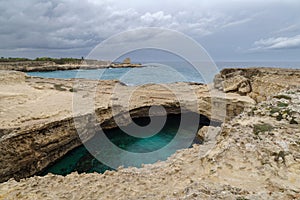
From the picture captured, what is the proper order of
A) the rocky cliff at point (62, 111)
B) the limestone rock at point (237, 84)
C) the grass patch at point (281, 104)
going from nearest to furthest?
the grass patch at point (281, 104) → the rocky cliff at point (62, 111) → the limestone rock at point (237, 84)

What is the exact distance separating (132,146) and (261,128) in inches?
354

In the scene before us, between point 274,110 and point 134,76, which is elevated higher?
point 134,76

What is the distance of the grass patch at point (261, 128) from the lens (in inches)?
247

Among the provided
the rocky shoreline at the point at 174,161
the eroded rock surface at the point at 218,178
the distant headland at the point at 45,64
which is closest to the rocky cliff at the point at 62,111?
the rocky shoreline at the point at 174,161

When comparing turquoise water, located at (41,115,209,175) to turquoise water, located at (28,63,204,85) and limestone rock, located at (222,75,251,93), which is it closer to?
limestone rock, located at (222,75,251,93)

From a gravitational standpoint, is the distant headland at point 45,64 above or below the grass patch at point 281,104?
above

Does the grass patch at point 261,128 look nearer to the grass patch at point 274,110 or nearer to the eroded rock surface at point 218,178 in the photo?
the eroded rock surface at point 218,178

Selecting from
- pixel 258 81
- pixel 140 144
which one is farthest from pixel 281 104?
pixel 258 81

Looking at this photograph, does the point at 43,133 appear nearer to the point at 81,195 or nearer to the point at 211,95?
the point at 81,195

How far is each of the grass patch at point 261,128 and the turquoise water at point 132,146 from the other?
6480 millimetres

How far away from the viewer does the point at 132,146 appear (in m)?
13.9

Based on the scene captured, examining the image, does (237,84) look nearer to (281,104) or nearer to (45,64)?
(281,104)

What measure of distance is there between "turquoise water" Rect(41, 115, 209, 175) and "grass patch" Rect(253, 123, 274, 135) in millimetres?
6480

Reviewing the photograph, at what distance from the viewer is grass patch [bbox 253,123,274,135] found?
627cm
